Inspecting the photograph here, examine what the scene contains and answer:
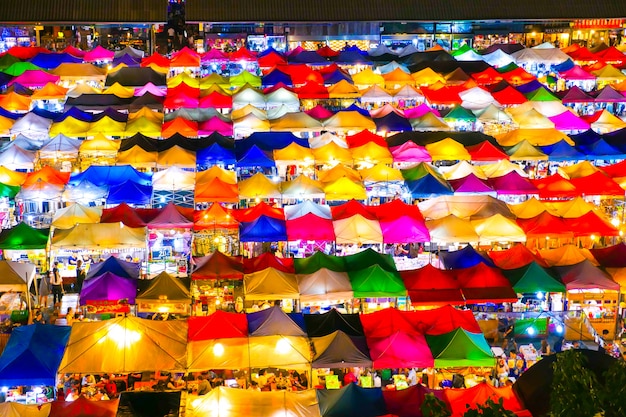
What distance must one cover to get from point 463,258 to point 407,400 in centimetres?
561

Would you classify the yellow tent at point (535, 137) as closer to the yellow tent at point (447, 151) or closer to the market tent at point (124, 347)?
the yellow tent at point (447, 151)

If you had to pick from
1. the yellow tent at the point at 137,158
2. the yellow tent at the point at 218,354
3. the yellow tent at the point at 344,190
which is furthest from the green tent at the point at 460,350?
the yellow tent at the point at 137,158

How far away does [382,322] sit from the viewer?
1616 cm

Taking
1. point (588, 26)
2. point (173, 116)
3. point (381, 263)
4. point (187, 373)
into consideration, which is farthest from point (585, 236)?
point (588, 26)

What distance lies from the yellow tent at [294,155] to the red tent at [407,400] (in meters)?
10.9

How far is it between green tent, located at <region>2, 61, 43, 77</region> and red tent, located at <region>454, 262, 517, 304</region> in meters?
19.1

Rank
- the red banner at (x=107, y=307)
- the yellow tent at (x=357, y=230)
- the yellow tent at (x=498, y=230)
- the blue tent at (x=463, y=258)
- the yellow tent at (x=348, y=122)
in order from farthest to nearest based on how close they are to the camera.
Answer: the yellow tent at (x=348, y=122)
the yellow tent at (x=498, y=230)
the yellow tent at (x=357, y=230)
the blue tent at (x=463, y=258)
the red banner at (x=107, y=307)

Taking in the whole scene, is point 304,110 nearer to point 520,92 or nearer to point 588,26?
point 520,92

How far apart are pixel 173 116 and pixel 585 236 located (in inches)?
480

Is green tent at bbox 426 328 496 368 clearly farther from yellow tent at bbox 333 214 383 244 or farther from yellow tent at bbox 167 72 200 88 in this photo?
yellow tent at bbox 167 72 200 88

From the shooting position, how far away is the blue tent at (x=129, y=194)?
21.6 metres

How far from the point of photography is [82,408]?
1350 cm

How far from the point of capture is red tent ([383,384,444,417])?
13773mm

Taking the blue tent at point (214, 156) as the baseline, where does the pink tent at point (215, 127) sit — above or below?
above
